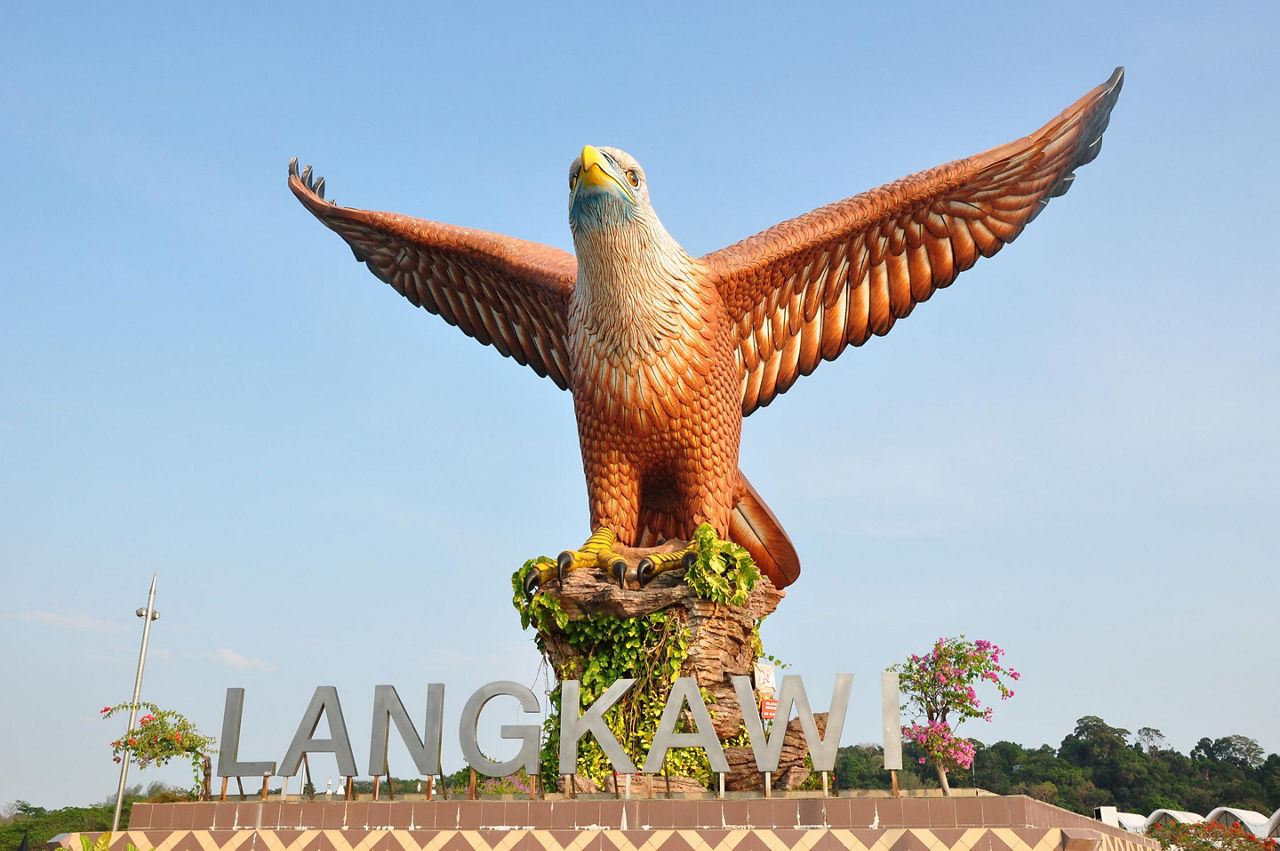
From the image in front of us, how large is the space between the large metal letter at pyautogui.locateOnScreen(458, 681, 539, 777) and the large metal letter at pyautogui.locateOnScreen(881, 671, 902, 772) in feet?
8.85

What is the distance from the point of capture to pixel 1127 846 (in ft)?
33.6

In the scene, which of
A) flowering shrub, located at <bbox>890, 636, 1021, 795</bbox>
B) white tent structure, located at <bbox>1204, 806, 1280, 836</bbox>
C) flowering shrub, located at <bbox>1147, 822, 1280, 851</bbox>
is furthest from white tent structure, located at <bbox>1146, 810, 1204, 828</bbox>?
flowering shrub, located at <bbox>890, 636, 1021, 795</bbox>

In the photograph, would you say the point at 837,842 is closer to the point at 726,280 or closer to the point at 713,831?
the point at 713,831

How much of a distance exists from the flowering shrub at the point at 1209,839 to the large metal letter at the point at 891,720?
9334 millimetres

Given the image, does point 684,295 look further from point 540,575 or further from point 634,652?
point 634,652

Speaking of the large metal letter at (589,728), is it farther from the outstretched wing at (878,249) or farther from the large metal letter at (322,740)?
the outstretched wing at (878,249)

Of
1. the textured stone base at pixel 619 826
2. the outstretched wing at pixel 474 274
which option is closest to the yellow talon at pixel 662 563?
the textured stone base at pixel 619 826

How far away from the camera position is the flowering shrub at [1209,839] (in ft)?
48.6

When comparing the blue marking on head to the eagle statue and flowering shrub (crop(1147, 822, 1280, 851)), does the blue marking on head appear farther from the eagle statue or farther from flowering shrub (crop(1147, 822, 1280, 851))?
flowering shrub (crop(1147, 822, 1280, 851))

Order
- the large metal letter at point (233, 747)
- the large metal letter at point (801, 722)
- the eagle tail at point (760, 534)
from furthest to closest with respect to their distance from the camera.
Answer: the eagle tail at point (760, 534), the large metal letter at point (233, 747), the large metal letter at point (801, 722)

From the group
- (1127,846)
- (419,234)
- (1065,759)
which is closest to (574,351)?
(419,234)

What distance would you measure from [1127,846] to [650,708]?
5.09 metres

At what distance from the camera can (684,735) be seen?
7.98m

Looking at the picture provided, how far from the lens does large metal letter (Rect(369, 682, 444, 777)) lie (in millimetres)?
8406
